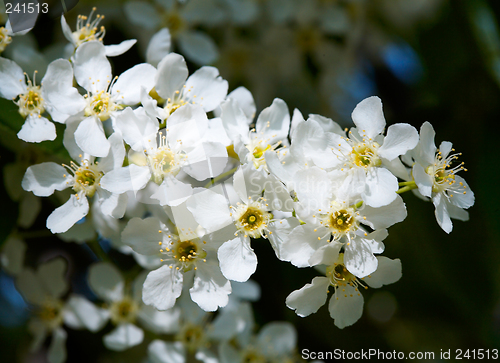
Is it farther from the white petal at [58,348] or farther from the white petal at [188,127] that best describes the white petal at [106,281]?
the white petal at [188,127]

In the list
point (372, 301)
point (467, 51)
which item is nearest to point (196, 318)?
point (372, 301)

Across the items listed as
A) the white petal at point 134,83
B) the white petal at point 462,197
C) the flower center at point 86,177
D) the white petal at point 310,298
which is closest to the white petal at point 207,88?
the white petal at point 134,83

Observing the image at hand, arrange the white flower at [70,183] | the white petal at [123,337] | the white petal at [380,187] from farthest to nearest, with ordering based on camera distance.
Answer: the white petal at [123,337] → the white flower at [70,183] → the white petal at [380,187]

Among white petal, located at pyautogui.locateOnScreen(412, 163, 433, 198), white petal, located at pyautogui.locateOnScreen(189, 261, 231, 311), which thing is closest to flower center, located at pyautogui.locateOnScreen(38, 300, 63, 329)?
white petal, located at pyautogui.locateOnScreen(189, 261, 231, 311)

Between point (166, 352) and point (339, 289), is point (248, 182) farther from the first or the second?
point (166, 352)

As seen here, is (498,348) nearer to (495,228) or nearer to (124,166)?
(495,228)

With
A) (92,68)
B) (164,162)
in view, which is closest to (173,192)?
(164,162)

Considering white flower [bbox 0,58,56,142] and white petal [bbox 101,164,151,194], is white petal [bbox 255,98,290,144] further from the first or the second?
white flower [bbox 0,58,56,142]

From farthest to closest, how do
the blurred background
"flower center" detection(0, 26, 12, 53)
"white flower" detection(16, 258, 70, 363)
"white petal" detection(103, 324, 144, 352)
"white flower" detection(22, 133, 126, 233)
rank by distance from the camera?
the blurred background → "white flower" detection(16, 258, 70, 363) → "white petal" detection(103, 324, 144, 352) → "flower center" detection(0, 26, 12, 53) → "white flower" detection(22, 133, 126, 233)
